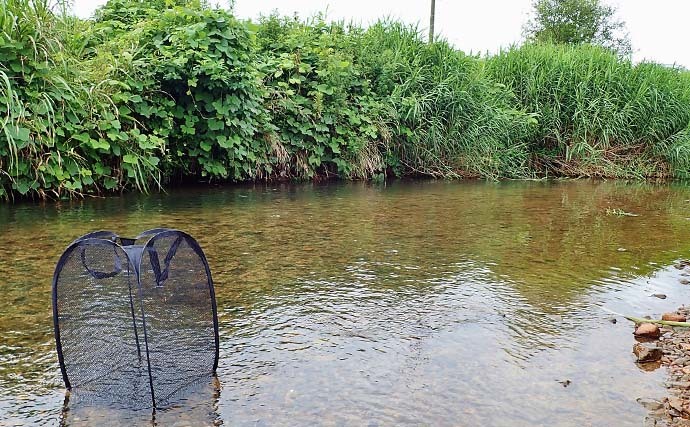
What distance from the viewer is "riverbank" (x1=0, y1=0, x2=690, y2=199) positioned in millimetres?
5781

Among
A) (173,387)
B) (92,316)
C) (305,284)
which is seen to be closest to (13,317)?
(92,316)

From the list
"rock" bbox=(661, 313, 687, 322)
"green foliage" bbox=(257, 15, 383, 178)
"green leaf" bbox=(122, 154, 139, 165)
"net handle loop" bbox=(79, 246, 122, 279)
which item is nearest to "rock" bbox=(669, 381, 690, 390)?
"rock" bbox=(661, 313, 687, 322)

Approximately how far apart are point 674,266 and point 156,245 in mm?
3506

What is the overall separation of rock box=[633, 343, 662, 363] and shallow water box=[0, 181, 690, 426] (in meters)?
0.06

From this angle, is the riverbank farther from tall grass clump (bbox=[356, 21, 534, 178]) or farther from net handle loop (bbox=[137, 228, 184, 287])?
net handle loop (bbox=[137, 228, 184, 287])

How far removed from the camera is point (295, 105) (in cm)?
843

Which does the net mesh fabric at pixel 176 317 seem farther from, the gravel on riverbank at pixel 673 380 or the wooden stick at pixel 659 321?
the wooden stick at pixel 659 321

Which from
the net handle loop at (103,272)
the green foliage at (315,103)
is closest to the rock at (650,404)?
the net handle loop at (103,272)

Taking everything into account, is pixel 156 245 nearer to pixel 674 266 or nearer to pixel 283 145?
pixel 674 266

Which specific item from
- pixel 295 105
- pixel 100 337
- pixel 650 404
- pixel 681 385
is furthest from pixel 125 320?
pixel 295 105

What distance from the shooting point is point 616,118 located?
10.8m

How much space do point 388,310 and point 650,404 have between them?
1264 millimetres

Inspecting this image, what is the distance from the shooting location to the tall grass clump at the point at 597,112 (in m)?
10.9

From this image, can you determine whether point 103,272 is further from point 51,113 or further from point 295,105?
point 295,105
